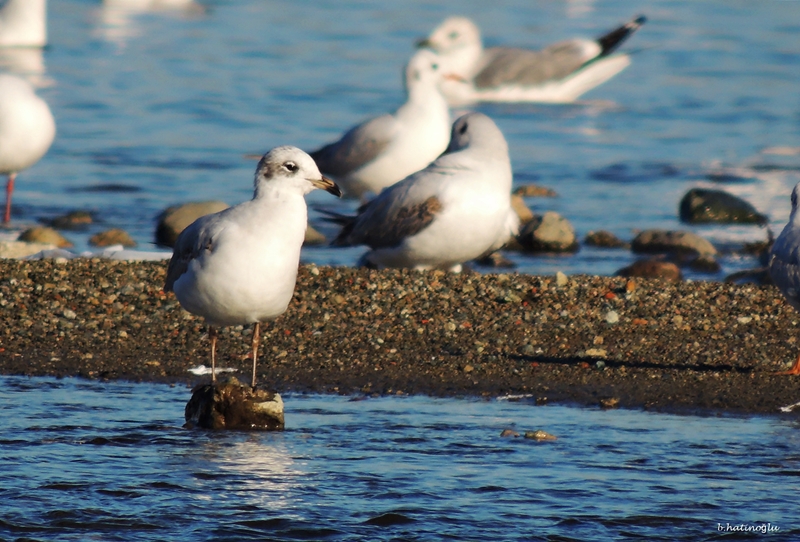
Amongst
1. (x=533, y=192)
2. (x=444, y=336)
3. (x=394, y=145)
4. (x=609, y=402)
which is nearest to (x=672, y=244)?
(x=394, y=145)

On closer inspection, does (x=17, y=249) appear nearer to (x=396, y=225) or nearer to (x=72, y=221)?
(x=396, y=225)

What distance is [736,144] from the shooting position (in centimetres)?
1947

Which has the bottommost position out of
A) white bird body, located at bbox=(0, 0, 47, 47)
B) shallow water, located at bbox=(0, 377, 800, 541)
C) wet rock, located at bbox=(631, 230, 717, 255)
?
shallow water, located at bbox=(0, 377, 800, 541)

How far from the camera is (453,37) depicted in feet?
72.3

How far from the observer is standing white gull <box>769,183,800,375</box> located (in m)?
7.01

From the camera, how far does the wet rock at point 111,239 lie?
12.2m

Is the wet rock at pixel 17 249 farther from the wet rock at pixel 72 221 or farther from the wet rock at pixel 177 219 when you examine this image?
the wet rock at pixel 72 221

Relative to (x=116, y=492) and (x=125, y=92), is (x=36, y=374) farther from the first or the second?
(x=125, y=92)

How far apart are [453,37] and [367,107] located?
1.99 m

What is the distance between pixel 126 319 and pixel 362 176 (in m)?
4.69

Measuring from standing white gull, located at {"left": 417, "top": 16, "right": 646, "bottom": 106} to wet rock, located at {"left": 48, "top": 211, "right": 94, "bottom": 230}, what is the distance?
9587 millimetres

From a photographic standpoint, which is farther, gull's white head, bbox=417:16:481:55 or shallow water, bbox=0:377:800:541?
gull's white head, bbox=417:16:481:55

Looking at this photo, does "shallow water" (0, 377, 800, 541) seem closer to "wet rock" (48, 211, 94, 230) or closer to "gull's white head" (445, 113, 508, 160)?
"gull's white head" (445, 113, 508, 160)

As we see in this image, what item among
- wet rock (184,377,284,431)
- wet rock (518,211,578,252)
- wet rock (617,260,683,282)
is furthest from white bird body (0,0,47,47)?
wet rock (184,377,284,431)
